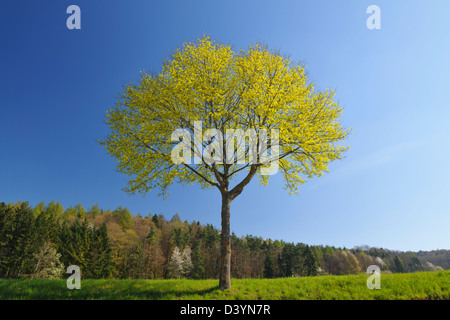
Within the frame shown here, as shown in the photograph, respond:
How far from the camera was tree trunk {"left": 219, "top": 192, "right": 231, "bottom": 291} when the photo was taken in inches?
447

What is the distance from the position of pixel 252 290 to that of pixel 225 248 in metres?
2.17

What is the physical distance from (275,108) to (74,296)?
1271 centimetres

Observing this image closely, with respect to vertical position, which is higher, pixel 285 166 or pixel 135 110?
pixel 135 110

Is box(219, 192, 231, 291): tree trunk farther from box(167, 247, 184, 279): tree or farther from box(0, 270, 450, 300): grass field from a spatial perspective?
box(167, 247, 184, 279): tree

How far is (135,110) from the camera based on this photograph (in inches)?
547

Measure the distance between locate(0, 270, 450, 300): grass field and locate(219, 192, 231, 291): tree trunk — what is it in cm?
48

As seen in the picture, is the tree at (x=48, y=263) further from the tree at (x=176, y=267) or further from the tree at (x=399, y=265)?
the tree at (x=399, y=265)

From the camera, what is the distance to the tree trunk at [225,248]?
37.2 ft

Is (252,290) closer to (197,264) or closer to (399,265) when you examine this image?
(197,264)

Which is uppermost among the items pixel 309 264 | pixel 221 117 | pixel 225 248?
pixel 221 117

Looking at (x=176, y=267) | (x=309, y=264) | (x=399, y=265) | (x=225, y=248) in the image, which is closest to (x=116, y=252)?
(x=176, y=267)

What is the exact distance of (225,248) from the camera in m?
11.9
